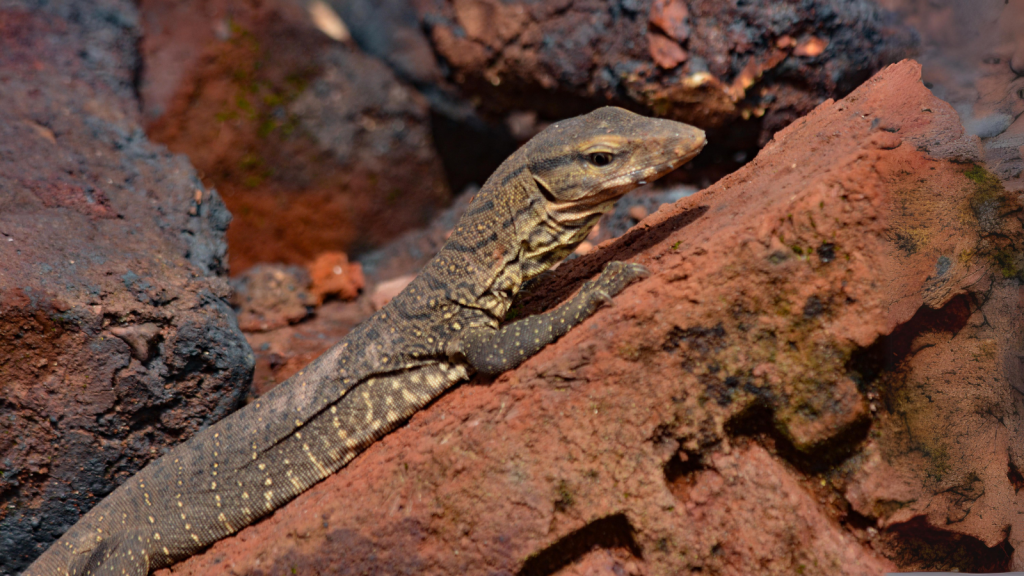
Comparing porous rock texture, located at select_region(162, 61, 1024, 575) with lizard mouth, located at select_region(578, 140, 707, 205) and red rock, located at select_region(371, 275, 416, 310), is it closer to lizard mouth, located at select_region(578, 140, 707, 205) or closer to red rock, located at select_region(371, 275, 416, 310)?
lizard mouth, located at select_region(578, 140, 707, 205)

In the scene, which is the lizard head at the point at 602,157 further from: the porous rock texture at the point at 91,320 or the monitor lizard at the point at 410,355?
the porous rock texture at the point at 91,320

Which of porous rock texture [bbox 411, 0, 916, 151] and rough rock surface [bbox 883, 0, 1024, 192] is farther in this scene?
porous rock texture [bbox 411, 0, 916, 151]

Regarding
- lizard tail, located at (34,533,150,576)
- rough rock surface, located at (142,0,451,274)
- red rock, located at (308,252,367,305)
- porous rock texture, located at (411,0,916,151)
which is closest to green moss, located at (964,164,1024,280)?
porous rock texture, located at (411,0,916,151)

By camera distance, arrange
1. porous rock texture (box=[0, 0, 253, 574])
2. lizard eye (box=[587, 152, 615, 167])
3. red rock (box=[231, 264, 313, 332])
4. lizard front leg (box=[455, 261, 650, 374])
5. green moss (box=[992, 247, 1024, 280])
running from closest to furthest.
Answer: green moss (box=[992, 247, 1024, 280]) → lizard front leg (box=[455, 261, 650, 374]) → lizard eye (box=[587, 152, 615, 167]) → porous rock texture (box=[0, 0, 253, 574]) → red rock (box=[231, 264, 313, 332])

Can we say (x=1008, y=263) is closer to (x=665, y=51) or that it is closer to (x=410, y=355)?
(x=410, y=355)

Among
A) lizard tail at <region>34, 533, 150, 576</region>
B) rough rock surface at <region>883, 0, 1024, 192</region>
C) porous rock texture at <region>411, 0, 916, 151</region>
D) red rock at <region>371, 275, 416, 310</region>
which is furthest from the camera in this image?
red rock at <region>371, 275, 416, 310</region>
